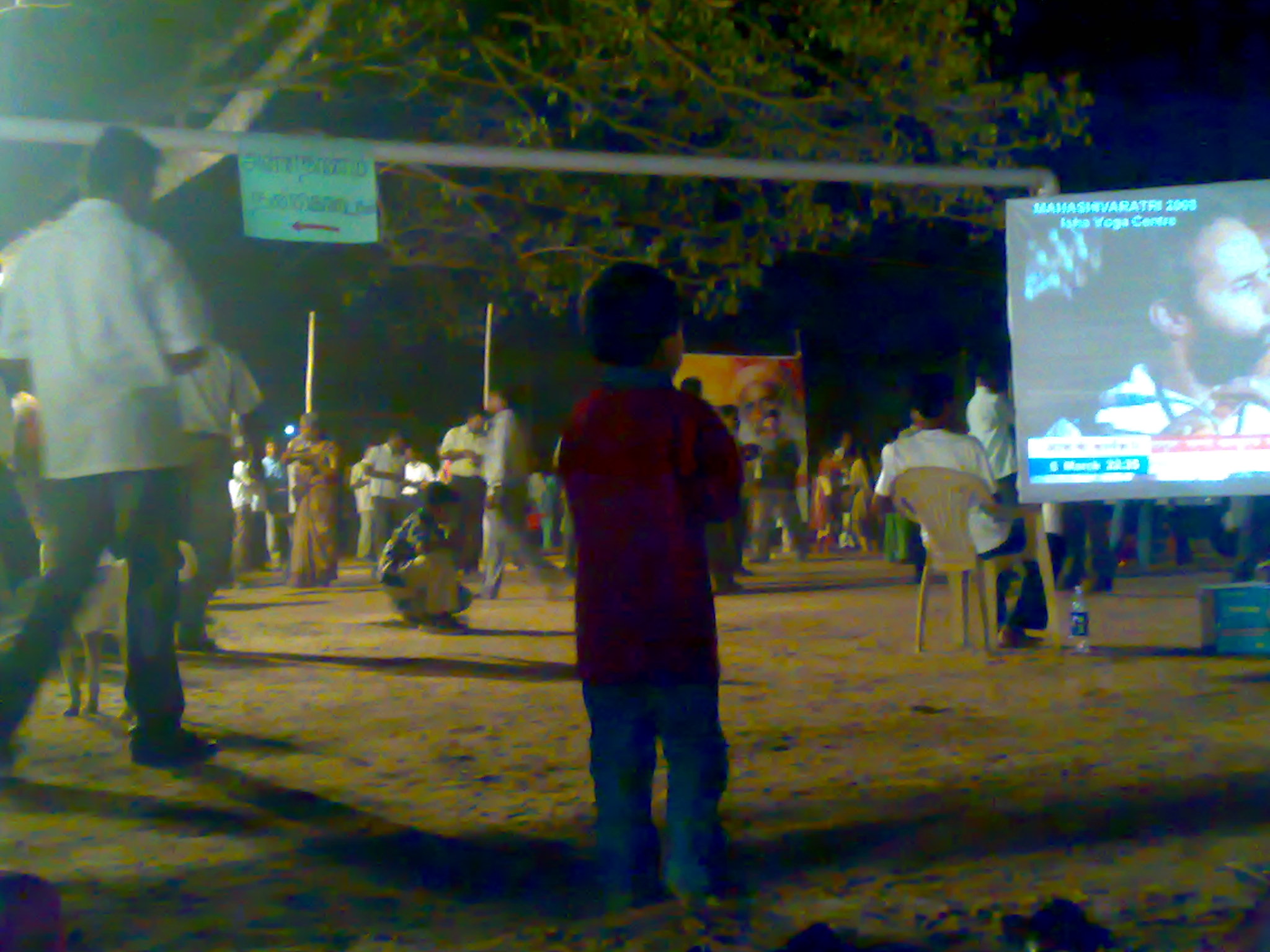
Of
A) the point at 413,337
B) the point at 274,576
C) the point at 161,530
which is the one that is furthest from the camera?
the point at 413,337

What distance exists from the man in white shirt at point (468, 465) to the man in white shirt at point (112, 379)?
651 cm

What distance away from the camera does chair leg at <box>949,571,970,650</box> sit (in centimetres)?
820

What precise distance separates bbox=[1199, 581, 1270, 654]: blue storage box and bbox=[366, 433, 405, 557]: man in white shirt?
1020 centimetres

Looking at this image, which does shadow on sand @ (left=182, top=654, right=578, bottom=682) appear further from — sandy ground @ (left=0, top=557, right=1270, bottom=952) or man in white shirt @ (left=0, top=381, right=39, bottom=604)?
man in white shirt @ (left=0, top=381, right=39, bottom=604)

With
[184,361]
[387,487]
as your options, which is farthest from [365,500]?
[184,361]

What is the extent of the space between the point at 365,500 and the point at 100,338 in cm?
1361

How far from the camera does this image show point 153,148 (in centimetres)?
509

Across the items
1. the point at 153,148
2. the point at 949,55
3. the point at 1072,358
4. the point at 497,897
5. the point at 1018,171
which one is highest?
the point at 949,55

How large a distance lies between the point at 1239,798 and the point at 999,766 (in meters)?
0.78

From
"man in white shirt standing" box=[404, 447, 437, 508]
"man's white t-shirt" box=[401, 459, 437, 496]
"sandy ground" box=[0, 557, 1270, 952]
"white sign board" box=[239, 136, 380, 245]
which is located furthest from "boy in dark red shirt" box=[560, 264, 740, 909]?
"man's white t-shirt" box=[401, 459, 437, 496]

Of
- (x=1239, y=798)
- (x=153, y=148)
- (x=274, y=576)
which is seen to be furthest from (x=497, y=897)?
(x=274, y=576)

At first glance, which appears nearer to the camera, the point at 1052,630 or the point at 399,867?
the point at 399,867

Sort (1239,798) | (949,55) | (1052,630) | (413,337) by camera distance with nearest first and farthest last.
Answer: (1239,798), (1052,630), (949,55), (413,337)

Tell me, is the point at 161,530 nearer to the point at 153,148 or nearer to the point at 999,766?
the point at 153,148
